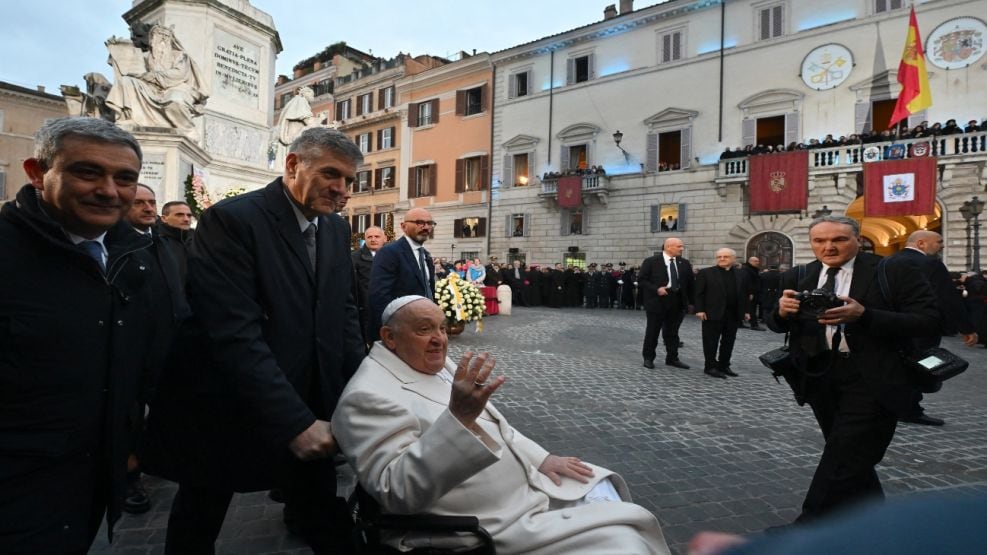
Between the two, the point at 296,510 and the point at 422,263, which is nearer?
the point at 296,510

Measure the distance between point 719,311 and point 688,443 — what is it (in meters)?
3.73

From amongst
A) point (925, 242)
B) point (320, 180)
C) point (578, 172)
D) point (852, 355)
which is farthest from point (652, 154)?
point (320, 180)

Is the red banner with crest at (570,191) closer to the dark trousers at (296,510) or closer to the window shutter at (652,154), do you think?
the window shutter at (652,154)

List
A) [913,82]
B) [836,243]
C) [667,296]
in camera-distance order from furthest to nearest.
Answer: [913,82]
[667,296]
[836,243]

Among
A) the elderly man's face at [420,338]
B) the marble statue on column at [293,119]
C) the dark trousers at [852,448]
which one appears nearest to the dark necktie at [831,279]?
the dark trousers at [852,448]

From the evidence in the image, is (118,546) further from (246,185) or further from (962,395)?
(246,185)

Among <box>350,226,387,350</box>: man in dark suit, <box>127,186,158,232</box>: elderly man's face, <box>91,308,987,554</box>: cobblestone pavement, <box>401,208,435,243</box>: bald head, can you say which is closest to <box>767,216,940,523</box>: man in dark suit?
<box>91,308,987,554</box>: cobblestone pavement

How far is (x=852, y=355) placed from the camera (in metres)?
3.09

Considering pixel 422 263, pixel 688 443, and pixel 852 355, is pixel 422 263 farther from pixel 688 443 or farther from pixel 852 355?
pixel 852 355

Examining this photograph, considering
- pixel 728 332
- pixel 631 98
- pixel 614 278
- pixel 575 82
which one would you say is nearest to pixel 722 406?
pixel 728 332

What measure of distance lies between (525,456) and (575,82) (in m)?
28.4

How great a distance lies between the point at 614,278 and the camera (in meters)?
23.3

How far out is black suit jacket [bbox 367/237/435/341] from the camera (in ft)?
17.1

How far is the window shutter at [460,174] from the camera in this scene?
32188 mm
